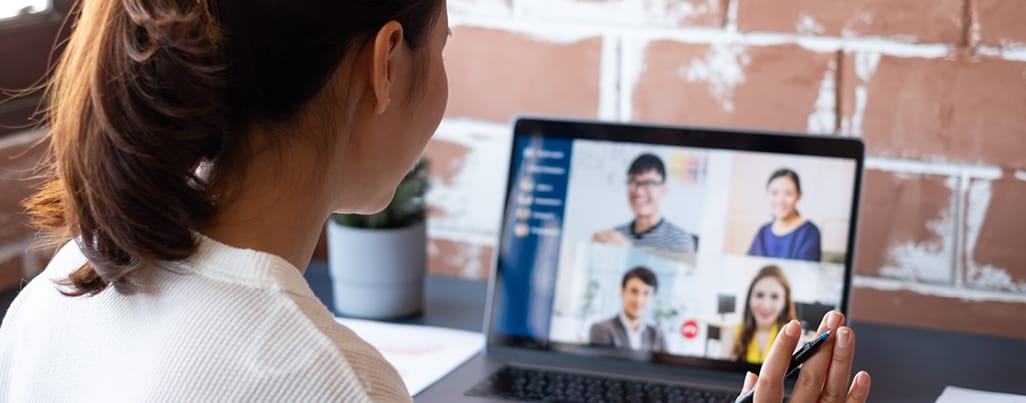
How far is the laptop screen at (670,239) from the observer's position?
3.94ft

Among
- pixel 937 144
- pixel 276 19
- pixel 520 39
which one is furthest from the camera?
pixel 520 39

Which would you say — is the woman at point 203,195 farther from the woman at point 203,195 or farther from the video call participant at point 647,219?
the video call participant at point 647,219

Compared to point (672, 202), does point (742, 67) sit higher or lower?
higher

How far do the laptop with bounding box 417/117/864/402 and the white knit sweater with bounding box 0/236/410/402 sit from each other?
0.43 m

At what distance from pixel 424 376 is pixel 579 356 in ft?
0.52

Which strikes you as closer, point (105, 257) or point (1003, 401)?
point (105, 257)

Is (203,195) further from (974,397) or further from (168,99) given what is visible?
(974,397)

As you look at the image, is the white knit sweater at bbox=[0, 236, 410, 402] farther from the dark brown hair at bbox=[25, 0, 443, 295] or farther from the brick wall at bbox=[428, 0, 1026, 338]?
the brick wall at bbox=[428, 0, 1026, 338]

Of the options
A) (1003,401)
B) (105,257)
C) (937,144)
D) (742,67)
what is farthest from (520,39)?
(105,257)

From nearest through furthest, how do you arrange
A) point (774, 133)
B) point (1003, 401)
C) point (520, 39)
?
1. point (1003, 401)
2. point (774, 133)
3. point (520, 39)

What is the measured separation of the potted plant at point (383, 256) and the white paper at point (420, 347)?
26 mm

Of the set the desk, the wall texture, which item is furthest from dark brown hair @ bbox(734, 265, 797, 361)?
the wall texture

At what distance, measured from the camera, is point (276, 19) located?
738 millimetres

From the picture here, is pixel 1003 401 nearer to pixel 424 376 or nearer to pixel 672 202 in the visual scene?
pixel 672 202
